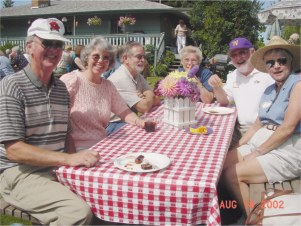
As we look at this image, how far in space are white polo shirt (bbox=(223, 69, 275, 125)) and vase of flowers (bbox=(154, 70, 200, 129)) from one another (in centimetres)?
95

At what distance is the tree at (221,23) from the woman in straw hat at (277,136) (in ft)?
44.3

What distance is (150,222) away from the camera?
1.79 metres

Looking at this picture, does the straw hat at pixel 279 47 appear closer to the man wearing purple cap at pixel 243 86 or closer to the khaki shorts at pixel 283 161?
the man wearing purple cap at pixel 243 86

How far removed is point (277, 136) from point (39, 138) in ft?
5.76

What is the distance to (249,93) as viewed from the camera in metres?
3.68

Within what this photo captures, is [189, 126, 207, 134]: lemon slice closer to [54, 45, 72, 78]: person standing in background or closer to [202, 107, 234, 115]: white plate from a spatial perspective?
[202, 107, 234, 115]: white plate

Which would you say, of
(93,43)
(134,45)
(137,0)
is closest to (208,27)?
(137,0)

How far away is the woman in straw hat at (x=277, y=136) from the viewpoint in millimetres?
2492

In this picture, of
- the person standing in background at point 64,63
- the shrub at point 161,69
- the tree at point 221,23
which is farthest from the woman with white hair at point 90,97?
the tree at point 221,23

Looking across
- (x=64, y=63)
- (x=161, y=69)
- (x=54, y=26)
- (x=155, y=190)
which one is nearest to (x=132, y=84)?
(x=54, y=26)

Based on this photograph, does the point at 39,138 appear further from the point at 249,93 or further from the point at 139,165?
the point at 249,93

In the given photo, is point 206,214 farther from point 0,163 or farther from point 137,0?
point 137,0

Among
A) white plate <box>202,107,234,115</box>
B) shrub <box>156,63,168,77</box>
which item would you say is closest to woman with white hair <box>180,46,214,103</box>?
white plate <box>202,107,234,115</box>

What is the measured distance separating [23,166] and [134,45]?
7.09ft
